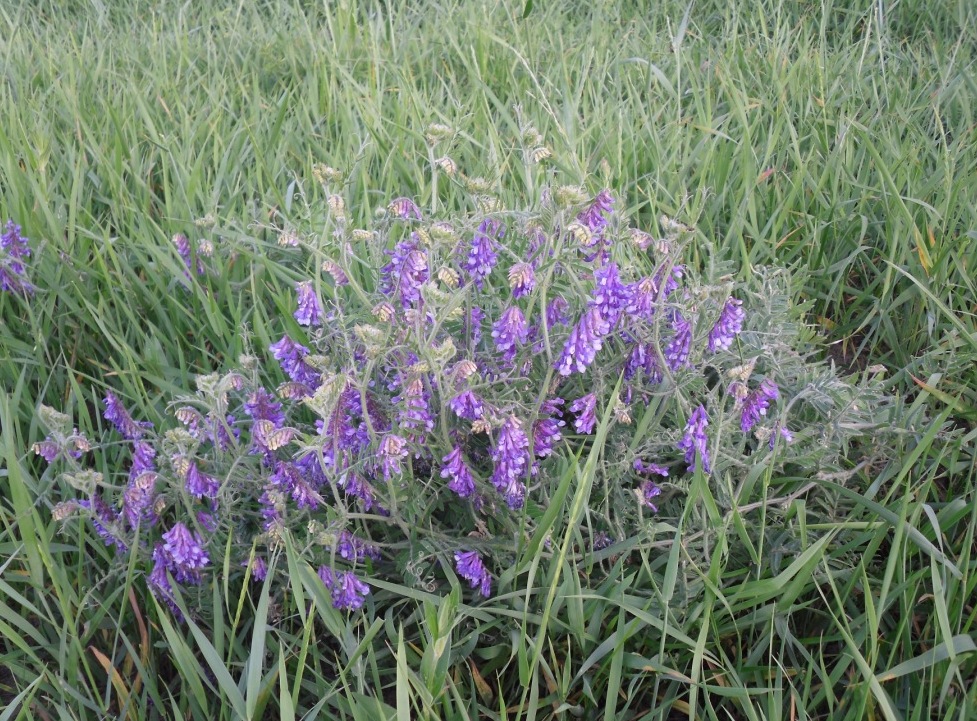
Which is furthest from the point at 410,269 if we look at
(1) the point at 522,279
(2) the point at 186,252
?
(2) the point at 186,252

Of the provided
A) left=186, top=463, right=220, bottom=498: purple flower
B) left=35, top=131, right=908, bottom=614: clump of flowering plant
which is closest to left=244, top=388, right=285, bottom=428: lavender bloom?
left=35, top=131, right=908, bottom=614: clump of flowering plant

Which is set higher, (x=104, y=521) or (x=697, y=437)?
(x=697, y=437)

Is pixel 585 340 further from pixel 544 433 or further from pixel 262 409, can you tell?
pixel 262 409

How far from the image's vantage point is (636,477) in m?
1.68

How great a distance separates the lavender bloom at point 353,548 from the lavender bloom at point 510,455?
0.26 meters

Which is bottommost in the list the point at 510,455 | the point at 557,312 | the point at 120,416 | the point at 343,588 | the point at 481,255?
the point at 343,588

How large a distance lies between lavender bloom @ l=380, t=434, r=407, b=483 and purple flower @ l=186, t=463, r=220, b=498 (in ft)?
1.16

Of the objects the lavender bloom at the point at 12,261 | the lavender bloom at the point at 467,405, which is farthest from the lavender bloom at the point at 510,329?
the lavender bloom at the point at 12,261

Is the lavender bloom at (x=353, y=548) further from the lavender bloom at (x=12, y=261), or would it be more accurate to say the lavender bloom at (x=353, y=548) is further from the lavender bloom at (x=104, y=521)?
the lavender bloom at (x=12, y=261)

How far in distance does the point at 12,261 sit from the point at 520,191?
1.34 metres

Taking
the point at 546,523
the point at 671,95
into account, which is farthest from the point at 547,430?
the point at 671,95

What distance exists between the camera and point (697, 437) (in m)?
1.54

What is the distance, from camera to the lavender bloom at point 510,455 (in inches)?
55.7

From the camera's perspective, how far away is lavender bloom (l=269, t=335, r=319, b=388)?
1.61 meters
